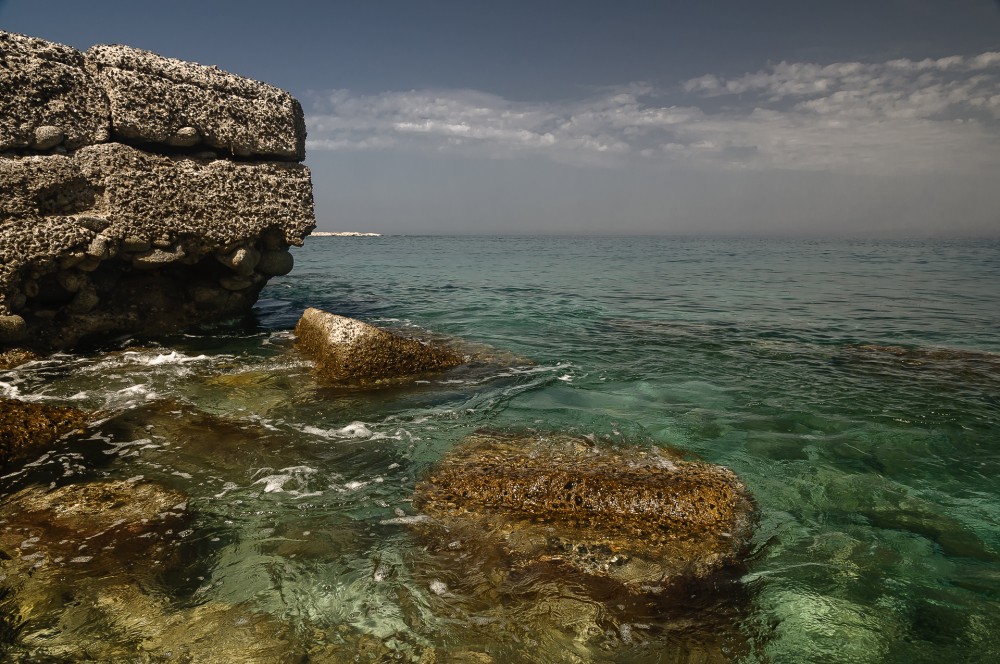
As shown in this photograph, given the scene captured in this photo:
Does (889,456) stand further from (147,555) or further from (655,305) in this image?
(655,305)

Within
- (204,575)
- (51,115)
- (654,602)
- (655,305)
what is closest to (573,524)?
(654,602)

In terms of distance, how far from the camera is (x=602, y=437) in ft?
19.3

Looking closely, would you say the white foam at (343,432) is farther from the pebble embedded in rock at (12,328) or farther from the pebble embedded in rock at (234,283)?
the pebble embedded in rock at (234,283)

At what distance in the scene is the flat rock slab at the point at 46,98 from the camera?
7.63m

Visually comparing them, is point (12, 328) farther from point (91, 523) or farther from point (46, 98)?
point (91, 523)

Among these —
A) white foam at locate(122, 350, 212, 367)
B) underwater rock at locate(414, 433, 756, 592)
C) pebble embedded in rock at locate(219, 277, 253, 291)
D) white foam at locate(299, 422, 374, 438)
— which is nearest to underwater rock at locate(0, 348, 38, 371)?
white foam at locate(122, 350, 212, 367)

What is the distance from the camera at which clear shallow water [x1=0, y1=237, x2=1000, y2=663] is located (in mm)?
3156

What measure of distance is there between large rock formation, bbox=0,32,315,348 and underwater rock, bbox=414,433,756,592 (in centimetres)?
663

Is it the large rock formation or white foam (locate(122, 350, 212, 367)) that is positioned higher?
the large rock formation

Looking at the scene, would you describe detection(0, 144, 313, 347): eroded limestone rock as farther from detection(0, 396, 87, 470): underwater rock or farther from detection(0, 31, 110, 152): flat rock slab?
detection(0, 396, 87, 470): underwater rock

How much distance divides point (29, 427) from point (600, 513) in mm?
5308

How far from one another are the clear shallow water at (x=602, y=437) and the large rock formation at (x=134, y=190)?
940 millimetres

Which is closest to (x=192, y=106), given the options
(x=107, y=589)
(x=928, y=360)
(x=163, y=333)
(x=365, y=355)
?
(x=163, y=333)

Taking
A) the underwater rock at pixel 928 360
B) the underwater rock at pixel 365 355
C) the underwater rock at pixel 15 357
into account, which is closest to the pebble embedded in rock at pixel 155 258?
the underwater rock at pixel 15 357
